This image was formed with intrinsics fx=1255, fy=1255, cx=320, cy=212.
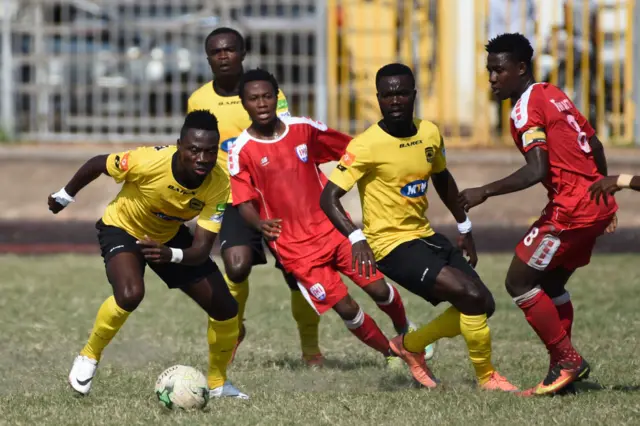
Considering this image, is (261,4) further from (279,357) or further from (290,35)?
(279,357)

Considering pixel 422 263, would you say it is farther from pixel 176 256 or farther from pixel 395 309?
pixel 176 256

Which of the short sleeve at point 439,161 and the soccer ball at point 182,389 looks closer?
the soccer ball at point 182,389

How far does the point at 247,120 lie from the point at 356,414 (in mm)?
3046

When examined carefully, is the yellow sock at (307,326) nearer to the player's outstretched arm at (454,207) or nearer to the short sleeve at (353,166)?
the player's outstretched arm at (454,207)

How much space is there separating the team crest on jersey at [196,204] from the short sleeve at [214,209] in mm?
28

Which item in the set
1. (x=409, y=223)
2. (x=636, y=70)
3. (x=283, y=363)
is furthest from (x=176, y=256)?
(x=636, y=70)

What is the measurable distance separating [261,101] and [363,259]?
61.2 inches

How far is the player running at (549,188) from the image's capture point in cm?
728

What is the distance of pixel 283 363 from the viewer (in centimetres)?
880

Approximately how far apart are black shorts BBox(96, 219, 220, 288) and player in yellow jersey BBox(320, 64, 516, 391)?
0.87m

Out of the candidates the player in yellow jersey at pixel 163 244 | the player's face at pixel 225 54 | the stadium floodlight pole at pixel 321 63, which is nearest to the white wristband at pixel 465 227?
the player in yellow jersey at pixel 163 244

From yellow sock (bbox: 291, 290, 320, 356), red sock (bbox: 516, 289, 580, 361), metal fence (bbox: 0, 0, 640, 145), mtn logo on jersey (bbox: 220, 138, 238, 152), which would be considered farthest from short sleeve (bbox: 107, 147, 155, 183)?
metal fence (bbox: 0, 0, 640, 145)

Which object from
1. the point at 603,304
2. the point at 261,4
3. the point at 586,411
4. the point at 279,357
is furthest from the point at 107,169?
the point at 261,4

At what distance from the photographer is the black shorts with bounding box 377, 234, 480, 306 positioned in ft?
24.7
